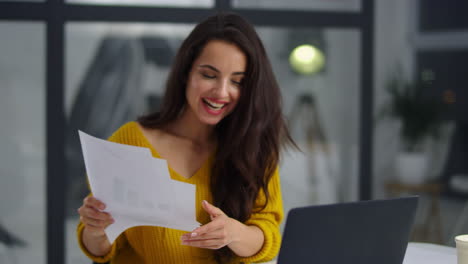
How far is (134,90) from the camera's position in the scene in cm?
353

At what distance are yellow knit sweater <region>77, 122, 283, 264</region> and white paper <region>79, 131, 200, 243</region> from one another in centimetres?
37

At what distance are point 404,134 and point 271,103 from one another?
2.73m

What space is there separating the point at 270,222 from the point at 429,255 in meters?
0.55

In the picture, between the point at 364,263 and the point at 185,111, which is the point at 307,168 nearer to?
the point at 185,111

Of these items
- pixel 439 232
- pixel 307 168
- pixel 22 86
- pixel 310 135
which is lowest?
pixel 439 232

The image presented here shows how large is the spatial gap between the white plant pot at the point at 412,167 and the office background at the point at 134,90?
94 mm

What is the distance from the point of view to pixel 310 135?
389 cm

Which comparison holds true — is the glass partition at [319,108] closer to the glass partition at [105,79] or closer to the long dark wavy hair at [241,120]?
the glass partition at [105,79]

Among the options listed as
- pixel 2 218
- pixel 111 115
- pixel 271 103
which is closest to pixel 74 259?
pixel 2 218

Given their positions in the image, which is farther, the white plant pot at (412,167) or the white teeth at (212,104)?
the white plant pot at (412,167)

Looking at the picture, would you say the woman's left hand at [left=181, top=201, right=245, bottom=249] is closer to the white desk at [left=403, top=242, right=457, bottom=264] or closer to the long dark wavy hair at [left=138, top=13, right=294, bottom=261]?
the long dark wavy hair at [left=138, top=13, right=294, bottom=261]

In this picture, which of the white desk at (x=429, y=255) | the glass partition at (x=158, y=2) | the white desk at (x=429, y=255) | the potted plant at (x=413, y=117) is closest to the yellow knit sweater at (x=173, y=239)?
the white desk at (x=429, y=255)

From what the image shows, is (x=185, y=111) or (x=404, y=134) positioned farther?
(x=404, y=134)

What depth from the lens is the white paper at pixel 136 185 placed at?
3.76 feet
